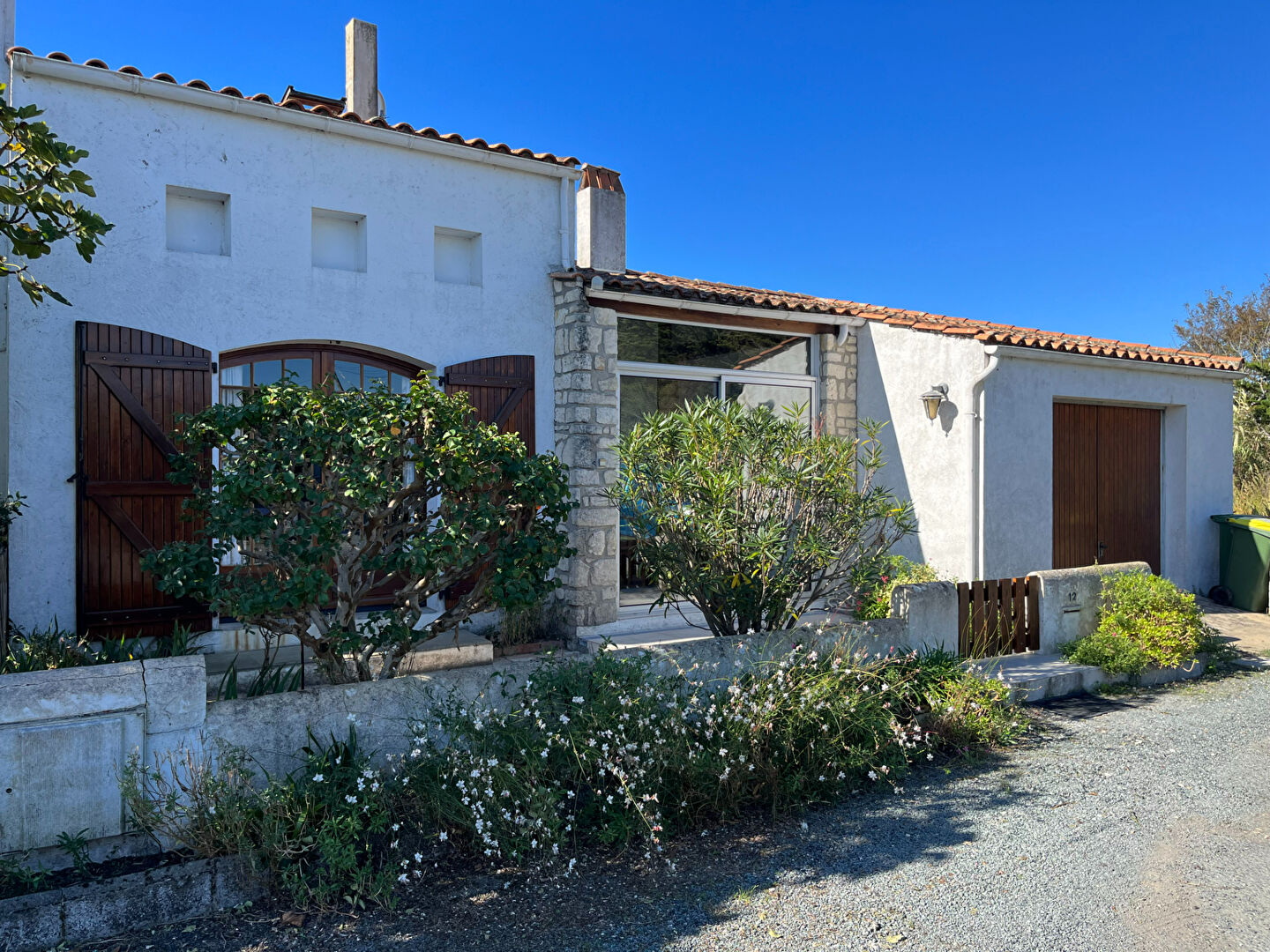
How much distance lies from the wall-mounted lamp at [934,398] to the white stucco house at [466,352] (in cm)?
4

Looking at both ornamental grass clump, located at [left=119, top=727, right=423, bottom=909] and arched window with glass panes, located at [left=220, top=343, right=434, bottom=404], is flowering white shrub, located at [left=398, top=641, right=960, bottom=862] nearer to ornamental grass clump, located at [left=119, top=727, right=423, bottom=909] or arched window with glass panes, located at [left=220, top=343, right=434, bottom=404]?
ornamental grass clump, located at [left=119, top=727, right=423, bottom=909]

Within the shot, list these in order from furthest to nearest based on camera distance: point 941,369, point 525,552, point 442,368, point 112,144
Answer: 1. point 941,369
2. point 442,368
3. point 112,144
4. point 525,552

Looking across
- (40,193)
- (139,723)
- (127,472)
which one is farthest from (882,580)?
(40,193)

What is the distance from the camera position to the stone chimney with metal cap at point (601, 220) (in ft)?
26.5

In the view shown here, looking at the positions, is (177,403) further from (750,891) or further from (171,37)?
(750,891)

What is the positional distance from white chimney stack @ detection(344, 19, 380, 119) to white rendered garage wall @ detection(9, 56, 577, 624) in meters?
1.74

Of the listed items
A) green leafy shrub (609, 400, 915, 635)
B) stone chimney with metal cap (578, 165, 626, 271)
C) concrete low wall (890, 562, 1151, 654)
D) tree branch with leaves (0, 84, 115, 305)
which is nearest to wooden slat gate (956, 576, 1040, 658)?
concrete low wall (890, 562, 1151, 654)

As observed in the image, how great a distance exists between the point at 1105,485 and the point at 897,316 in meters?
3.04

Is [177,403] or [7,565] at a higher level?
[177,403]

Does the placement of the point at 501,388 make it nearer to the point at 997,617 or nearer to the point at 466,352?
the point at 466,352

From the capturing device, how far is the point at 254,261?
20.4 ft

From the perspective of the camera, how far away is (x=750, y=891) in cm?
355

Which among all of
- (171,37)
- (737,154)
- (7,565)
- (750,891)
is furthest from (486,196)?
(737,154)

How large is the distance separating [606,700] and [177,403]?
384 cm
